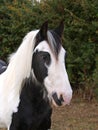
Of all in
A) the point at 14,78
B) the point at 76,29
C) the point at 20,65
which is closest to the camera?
the point at 20,65

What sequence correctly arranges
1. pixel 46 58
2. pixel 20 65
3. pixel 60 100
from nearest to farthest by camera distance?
pixel 60 100 < pixel 46 58 < pixel 20 65

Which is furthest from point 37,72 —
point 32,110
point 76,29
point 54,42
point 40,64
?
point 76,29

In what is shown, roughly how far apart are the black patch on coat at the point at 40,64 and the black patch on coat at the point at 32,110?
0.20m

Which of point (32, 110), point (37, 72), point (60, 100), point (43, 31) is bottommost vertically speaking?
point (32, 110)

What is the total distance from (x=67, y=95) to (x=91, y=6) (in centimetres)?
521

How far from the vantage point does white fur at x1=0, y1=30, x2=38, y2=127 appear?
4.73m

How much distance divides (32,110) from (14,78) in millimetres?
420

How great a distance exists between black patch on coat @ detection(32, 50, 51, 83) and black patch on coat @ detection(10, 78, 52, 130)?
0.67ft

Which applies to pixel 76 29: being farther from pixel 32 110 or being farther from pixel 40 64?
pixel 40 64

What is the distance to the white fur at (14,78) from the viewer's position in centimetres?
473

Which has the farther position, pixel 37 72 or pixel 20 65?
pixel 20 65

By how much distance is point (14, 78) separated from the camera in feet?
16.2

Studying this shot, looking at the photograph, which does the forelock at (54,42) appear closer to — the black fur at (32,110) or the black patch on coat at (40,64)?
the black patch on coat at (40,64)

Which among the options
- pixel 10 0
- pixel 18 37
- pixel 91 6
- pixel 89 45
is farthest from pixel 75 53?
pixel 10 0
